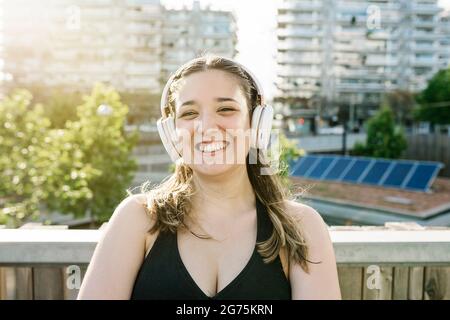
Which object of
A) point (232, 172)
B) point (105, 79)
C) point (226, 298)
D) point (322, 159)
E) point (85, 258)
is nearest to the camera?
point (226, 298)

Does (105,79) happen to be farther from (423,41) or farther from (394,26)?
(423,41)

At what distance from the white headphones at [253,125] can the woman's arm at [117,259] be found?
39 centimetres

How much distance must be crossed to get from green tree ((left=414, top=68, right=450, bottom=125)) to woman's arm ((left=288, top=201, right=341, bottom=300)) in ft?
131

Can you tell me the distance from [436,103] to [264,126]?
40.7m

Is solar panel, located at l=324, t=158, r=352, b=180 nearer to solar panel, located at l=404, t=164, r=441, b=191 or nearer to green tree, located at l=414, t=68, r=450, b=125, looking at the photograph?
solar panel, located at l=404, t=164, r=441, b=191

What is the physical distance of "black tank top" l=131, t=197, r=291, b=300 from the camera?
1.61 m

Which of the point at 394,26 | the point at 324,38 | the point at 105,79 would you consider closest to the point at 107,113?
the point at 105,79

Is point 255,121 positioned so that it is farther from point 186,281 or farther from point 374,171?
point 374,171

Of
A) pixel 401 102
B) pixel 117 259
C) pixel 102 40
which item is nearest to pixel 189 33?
pixel 102 40

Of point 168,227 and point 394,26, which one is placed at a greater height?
point 394,26

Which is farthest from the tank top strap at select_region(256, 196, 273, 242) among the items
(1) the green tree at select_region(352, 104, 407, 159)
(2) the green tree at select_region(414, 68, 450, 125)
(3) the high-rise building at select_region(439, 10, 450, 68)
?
(3) the high-rise building at select_region(439, 10, 450, 68)

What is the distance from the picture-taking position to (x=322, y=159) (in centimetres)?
2025

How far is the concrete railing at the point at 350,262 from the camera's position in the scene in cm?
209

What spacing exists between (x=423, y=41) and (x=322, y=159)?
61.5 m
